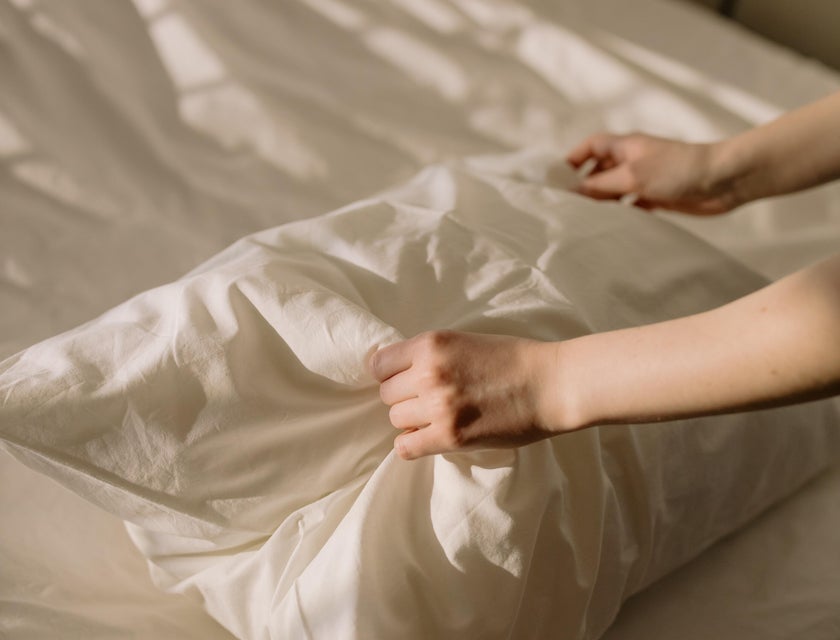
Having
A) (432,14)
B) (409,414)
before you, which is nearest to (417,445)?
(409,414)

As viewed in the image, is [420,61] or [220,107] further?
[420,61]

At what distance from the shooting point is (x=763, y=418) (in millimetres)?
839

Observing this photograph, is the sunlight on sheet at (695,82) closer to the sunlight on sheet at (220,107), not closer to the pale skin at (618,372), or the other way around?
the sunlight on sheet at (220,107)

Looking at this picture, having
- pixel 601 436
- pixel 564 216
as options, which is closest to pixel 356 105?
pixel 564 216

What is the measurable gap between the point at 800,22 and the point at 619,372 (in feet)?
4.08

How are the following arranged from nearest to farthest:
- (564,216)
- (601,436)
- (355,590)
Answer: (355,590), (601,436), (564,216)

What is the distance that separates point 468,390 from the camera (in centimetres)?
67

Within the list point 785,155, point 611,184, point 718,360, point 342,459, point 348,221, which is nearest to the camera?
point 718,360

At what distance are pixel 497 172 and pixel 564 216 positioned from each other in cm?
13

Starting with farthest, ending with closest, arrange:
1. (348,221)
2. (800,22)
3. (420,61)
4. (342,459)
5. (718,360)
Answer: (800,22) < (420,61) < (348,221) < (342,459) < (718,360)

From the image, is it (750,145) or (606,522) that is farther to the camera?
(750,145)

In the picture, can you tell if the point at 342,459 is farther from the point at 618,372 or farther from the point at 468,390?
the point at 618,372

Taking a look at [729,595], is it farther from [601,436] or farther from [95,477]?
[95,477]

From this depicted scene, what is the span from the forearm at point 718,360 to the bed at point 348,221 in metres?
0.09
